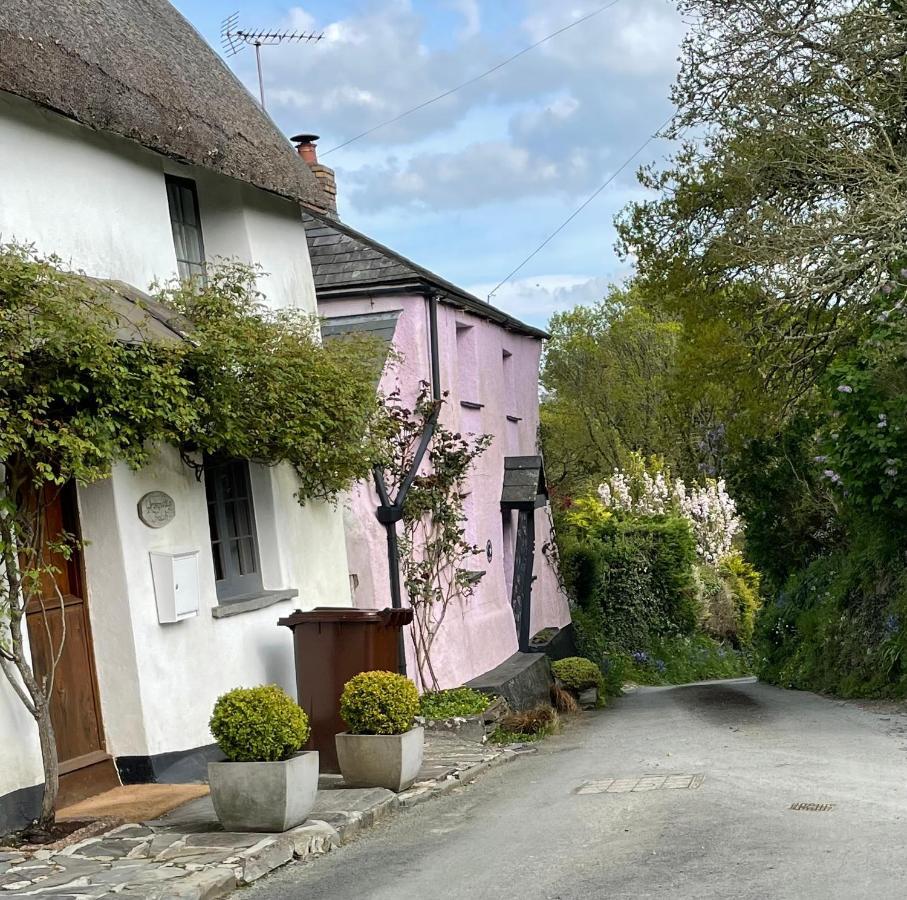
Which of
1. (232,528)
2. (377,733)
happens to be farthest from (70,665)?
(232,528)

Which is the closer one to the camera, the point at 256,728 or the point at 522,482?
the point at 256,728

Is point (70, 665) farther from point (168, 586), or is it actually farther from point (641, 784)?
point (641, 784)

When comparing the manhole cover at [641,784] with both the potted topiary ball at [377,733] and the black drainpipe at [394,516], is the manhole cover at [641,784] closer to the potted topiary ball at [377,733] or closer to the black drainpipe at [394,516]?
the potted topiary ball at [377,733]

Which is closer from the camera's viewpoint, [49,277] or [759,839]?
[759,839]

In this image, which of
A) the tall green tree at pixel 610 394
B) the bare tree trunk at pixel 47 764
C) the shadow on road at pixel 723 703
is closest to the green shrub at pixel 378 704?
the bare tree trunk at pixel 47 764

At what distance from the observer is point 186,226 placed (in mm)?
12484

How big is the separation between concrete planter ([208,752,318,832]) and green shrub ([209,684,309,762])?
0.32 ft

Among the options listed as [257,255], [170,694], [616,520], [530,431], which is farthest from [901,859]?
[616,520]

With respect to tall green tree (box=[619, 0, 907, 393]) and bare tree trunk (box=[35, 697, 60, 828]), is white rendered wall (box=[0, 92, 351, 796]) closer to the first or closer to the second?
bare tree trunk (box=[35, 697, 60, 828])

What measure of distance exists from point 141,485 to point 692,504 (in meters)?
23.0

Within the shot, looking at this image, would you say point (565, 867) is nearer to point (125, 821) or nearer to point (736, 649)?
point (125, 821)

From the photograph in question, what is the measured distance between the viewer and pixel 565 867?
7133 millimetres

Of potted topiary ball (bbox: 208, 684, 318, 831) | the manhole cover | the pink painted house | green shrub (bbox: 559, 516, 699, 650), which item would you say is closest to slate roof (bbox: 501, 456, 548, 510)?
the pink painted house

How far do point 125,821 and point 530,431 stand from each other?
1458 centimetres
